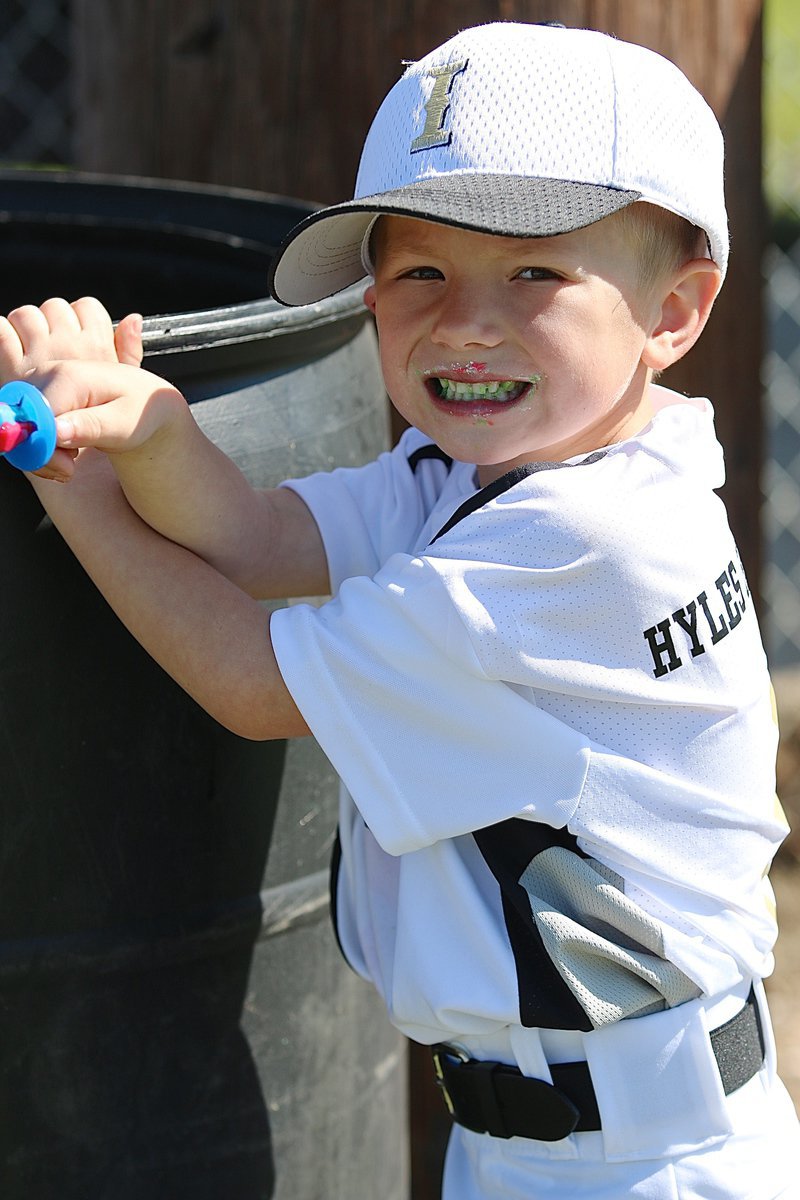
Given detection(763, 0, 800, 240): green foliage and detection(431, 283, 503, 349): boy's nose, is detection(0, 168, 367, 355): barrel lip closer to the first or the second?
detection(431, 283, 503, 349): boy's nose

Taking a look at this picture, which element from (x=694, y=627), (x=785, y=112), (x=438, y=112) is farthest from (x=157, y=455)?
(x=785, y=112)

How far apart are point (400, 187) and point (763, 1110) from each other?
0.95 m

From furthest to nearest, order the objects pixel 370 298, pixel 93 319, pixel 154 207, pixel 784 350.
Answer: pixel 784 350
pixel 154 207
pixel 370 298
pixel 93 319

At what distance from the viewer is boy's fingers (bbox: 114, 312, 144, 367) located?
58.2 inches

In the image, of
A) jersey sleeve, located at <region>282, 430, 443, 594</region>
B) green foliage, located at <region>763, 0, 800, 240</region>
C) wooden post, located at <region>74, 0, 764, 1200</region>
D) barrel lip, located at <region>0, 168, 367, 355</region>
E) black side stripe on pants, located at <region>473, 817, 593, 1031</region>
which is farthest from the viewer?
green foliage, located at <region>763, 0, 800, 240</region>

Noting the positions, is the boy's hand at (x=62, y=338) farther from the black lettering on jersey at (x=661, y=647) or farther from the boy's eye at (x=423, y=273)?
the black lettering on jersey at (x=661, y=647)

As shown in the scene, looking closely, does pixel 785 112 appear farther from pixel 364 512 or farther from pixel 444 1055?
pixel 444 1055

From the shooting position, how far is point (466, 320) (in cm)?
144

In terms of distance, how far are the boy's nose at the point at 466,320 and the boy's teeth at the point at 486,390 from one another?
0.04 m

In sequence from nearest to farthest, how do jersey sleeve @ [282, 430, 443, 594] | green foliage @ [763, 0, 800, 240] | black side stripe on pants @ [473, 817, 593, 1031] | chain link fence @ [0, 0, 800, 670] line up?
black side stripe on pants @ [473, 817, 593, 1031] < jersey sleeve @ [282, 430, 443, 594] < chain link fence @ [0, 0, 800, 670] < green foliage @ [763, 0, 800, 240]

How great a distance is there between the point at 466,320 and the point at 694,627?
1.11 feet

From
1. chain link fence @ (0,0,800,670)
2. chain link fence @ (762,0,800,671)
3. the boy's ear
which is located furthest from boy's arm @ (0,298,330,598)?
chain link fence @ (0,0,800,670)

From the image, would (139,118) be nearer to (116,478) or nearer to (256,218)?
(256,218)

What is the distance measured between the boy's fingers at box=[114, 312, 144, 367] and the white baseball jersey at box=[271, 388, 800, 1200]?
271mm
